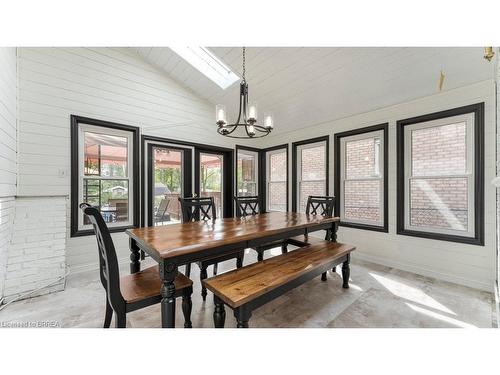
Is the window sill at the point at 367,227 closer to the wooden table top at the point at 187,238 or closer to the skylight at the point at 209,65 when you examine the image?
the wooden table top at the point at 187,238

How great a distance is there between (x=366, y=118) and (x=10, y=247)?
4.98 meters

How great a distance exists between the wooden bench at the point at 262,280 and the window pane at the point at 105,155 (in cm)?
267

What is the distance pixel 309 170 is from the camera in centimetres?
427

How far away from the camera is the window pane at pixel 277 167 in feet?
15.7

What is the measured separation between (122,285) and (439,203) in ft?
12.5

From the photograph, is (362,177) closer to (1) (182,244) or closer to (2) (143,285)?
(1) (182,244)

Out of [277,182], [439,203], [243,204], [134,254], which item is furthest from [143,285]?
[277,182]

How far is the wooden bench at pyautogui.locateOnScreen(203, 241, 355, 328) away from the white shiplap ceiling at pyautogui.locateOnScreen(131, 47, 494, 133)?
2.28 metres

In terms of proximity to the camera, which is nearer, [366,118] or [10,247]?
[10,247]

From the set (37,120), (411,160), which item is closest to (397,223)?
(411,160)

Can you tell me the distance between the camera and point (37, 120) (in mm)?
2596

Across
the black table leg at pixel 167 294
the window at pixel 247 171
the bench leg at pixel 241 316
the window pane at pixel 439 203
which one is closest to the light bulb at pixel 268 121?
the black table leg at pixel 167 294
